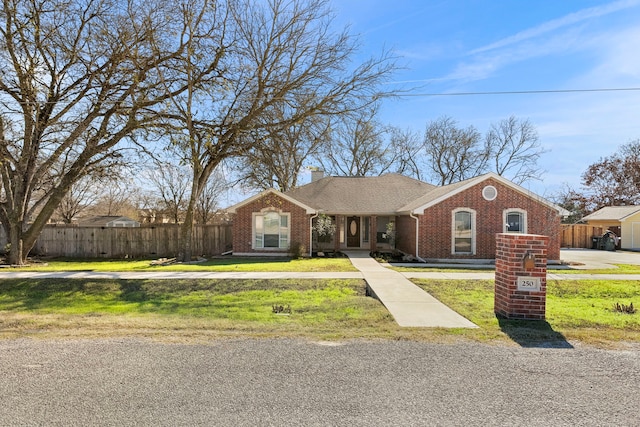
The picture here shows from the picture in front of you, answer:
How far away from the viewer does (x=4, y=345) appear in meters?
5.39

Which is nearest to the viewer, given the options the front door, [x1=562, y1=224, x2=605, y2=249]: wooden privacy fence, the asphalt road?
the asphalt road

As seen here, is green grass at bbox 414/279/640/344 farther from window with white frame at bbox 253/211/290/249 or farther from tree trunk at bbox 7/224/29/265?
tree trunk at bbox 7/224/29/265

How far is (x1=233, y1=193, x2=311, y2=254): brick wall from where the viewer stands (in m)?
19.5

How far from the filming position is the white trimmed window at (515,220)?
17719 mm

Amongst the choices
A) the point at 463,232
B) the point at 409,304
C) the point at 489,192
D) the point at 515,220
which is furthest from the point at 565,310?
→ the point at 515,220

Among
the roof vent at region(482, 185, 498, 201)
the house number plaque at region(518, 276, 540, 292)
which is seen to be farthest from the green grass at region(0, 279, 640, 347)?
the roof vent at region(482, 185, 498, 201)

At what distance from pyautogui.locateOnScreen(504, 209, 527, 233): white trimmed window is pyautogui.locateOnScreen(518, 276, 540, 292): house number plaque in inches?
469

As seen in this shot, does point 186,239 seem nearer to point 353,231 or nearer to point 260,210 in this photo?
point 260,210

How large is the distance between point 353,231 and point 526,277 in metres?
16.2

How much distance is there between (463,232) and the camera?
17.9 metres

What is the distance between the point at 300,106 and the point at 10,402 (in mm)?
13676

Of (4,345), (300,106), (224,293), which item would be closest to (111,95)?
(300,106)

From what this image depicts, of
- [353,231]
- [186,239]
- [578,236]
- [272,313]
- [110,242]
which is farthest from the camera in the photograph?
[578,236]

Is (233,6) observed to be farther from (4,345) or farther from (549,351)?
(549,351)
